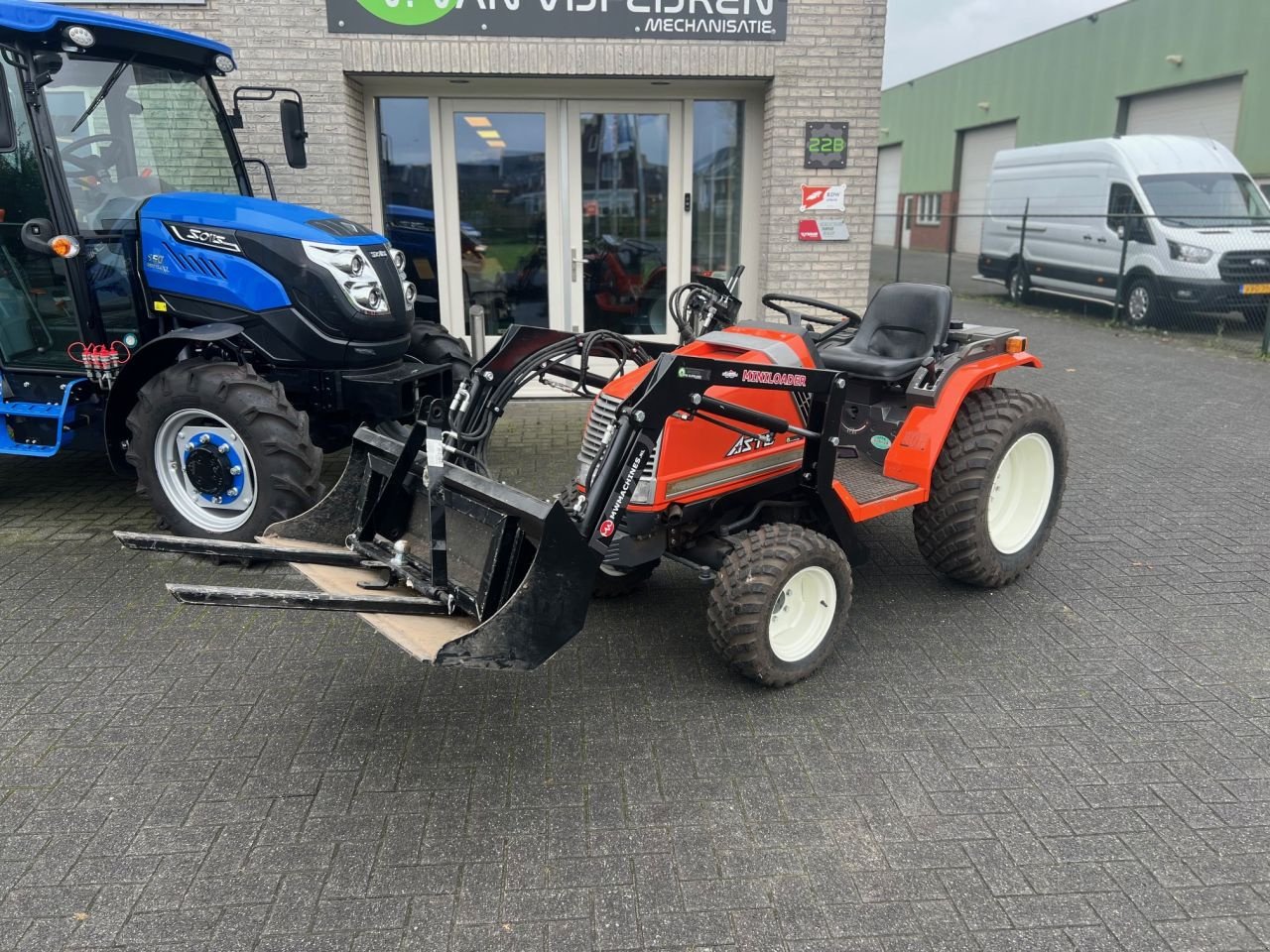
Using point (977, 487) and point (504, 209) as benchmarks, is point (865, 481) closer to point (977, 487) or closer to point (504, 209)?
point (977, 487)

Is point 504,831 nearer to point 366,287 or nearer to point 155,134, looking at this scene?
point 366,287

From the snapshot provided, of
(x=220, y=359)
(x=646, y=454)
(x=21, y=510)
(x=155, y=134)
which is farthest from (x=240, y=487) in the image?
(x=646, y=454)

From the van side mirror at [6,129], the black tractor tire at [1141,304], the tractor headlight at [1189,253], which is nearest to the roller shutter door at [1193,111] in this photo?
the black tractor tire at [1141,304]

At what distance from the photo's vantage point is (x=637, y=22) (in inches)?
308

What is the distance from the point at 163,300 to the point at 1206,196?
14.1 m

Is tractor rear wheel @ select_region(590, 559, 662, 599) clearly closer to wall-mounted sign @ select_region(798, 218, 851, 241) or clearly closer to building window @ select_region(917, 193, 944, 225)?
wall-mounted sign @ select_region(798, 218, 851, 241)

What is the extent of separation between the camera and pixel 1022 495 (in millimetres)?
4980

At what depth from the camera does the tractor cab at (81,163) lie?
493 cm

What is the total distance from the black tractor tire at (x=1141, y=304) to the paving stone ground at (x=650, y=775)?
31.9 feet

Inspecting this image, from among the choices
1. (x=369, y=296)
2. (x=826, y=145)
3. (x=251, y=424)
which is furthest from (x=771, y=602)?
(x=826, y=145)

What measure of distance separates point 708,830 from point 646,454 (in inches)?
52.8

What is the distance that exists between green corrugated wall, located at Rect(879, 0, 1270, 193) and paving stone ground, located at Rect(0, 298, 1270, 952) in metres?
17.9

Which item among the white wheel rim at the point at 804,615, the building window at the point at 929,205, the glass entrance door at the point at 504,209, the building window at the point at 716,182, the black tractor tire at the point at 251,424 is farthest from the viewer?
the building window at the point at 929,205

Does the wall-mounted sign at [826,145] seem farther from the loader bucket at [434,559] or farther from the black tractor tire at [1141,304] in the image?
the black tractor tire at [1141,304]
